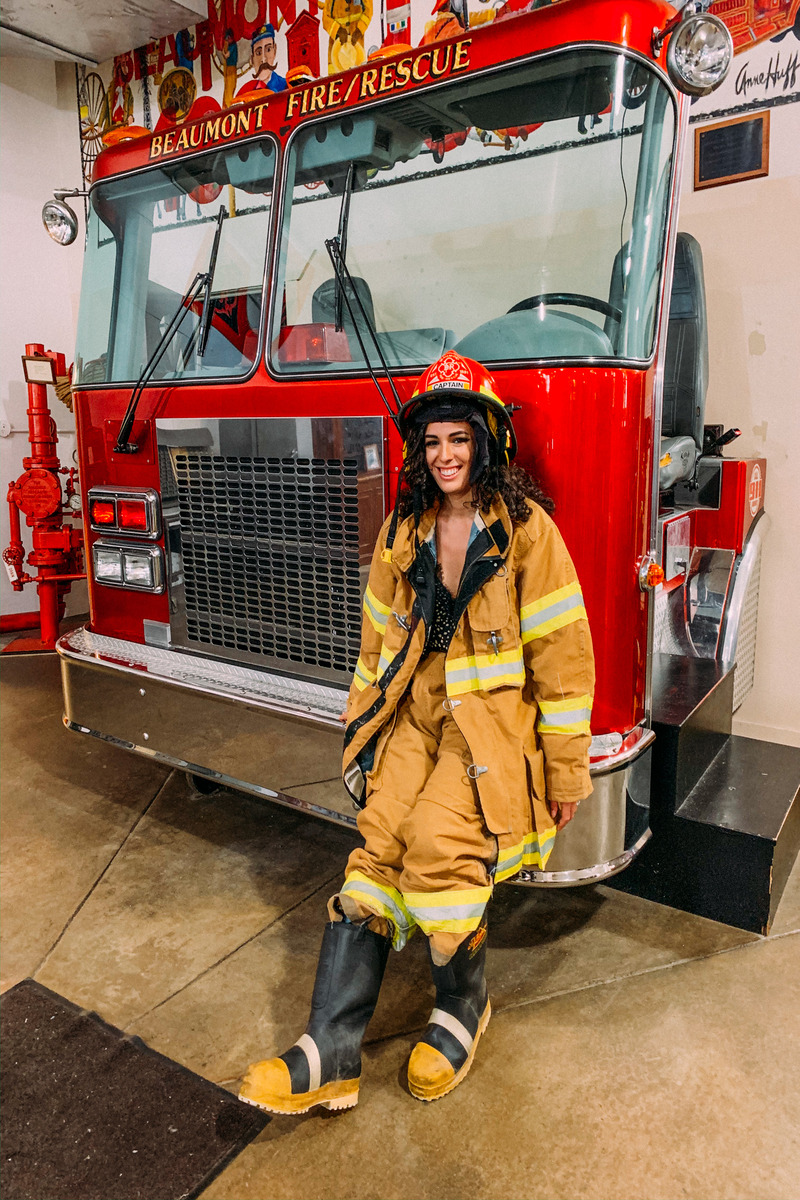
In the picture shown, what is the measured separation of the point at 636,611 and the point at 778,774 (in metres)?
1.02

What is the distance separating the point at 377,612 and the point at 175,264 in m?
1.60

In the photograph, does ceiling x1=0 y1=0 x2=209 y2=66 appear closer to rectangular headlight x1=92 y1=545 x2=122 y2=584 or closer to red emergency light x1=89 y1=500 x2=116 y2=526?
red emergency light x1=89 y1=500 x2=116 y2=526

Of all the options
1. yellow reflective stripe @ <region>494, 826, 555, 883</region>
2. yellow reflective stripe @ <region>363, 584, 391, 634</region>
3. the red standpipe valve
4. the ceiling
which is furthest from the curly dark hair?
the ceiling

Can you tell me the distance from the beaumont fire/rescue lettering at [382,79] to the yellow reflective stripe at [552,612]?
142 centimetres

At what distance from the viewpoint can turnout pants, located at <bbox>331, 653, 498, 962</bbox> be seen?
1.85 metres

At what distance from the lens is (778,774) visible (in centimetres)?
280

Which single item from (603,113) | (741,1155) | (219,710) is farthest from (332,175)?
(741,1155)

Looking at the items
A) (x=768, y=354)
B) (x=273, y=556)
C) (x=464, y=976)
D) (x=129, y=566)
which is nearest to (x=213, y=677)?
(x=273, y=556)

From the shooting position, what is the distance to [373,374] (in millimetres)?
2348

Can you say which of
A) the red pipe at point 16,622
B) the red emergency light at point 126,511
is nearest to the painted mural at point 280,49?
the red emergency light at point 126,511

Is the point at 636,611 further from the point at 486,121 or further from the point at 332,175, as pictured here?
the point at 332,175

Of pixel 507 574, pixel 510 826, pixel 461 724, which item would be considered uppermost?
pixel 507 574

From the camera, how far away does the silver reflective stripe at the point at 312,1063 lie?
6.02 feet

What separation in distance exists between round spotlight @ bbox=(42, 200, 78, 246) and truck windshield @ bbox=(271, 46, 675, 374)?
3.24 feet
